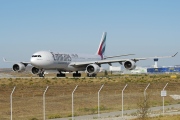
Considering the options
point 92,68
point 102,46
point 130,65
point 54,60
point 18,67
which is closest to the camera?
point 54,60

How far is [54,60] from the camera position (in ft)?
195

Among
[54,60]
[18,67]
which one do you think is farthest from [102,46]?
[54,60]

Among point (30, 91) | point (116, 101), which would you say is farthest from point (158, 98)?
point (30, 91)

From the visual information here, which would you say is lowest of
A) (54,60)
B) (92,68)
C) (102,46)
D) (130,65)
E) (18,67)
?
(92,68)

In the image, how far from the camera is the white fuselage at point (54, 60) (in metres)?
58.0

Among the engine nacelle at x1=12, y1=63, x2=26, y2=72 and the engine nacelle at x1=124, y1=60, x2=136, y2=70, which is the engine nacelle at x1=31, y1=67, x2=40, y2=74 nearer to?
the engine nacelle at x1=12, y1=63, x2=26, y2=72

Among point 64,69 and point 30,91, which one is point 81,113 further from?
point 64,69

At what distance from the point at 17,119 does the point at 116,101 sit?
1243 cm

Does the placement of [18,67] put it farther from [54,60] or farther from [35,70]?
[54,60]

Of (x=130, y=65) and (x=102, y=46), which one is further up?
(x=102, y=46)

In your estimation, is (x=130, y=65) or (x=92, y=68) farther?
(x=130, y=65)

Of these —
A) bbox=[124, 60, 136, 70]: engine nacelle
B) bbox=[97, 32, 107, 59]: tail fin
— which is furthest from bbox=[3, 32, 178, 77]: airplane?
bbox=[97, 32, 107, 59]: tail fin

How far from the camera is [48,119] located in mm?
23594

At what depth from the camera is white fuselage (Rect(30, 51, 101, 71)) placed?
57953 millimetres
